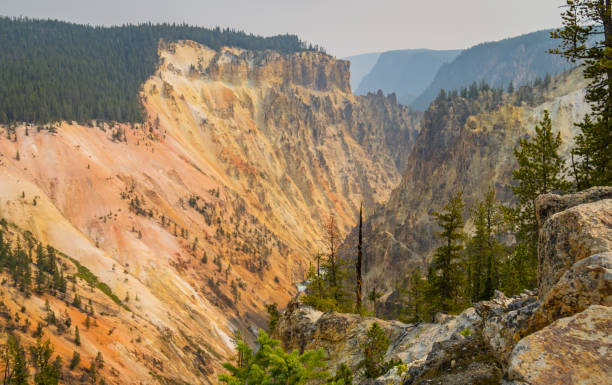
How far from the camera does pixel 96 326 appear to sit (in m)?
42.0

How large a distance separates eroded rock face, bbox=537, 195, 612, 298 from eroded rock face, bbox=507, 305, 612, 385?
2772 mm

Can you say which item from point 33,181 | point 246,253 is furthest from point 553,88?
point 33,181

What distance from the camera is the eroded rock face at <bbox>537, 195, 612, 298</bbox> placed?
7205 mm

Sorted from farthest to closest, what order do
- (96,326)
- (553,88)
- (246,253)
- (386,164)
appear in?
1. (386,164)
2. (246,253)
3. (553,88)
4. (96,326)

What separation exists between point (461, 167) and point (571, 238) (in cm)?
8746

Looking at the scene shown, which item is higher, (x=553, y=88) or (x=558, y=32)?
(x=553, y=88)

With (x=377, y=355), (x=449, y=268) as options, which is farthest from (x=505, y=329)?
(x=449, y=268)

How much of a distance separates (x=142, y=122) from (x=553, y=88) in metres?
101

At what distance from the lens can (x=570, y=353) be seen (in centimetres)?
449

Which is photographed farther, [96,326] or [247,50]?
[247,50]

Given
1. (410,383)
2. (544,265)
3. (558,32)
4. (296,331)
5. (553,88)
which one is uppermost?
(553,88)

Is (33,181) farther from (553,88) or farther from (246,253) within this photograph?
(553,88)

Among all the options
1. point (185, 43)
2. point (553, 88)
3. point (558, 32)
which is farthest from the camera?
point (185, 43)

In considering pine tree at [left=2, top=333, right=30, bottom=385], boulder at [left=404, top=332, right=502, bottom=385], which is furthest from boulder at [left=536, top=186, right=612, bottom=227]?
pine tree at [left=2, top=333, right=30, bottom=385]
